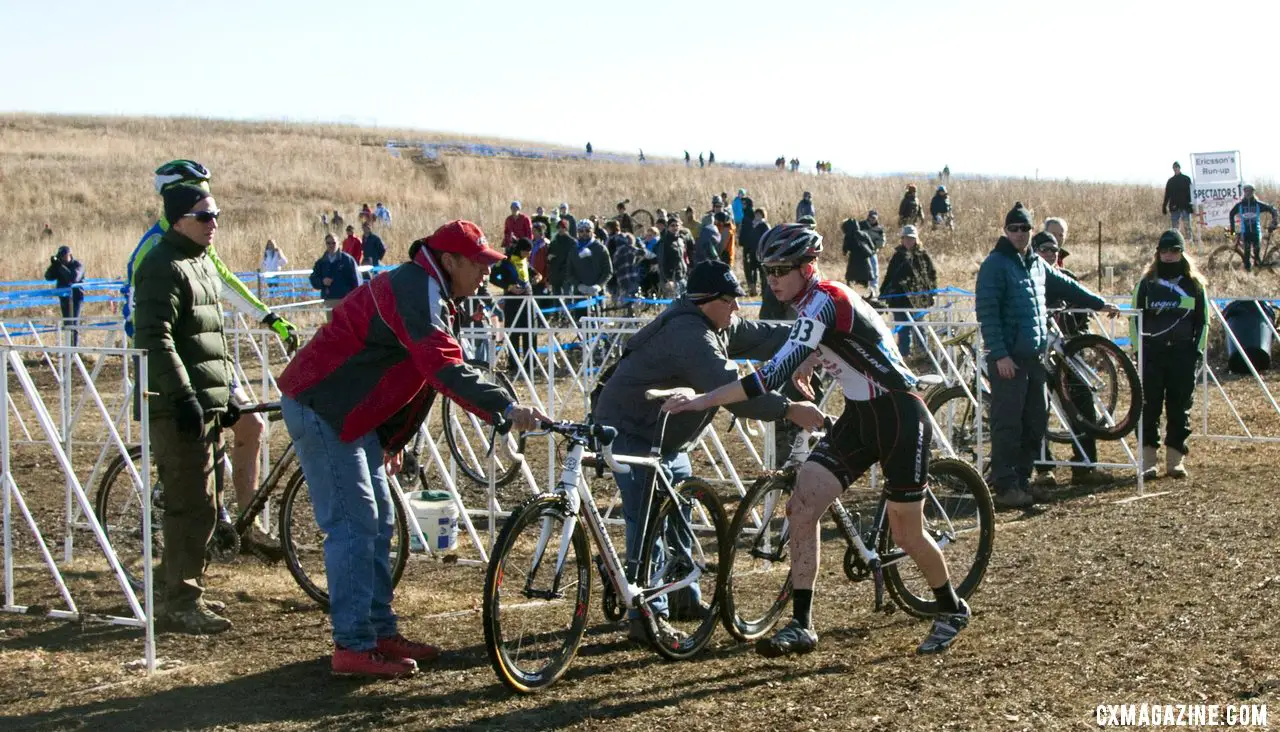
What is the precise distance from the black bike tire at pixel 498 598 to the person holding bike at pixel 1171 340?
6.17 meters

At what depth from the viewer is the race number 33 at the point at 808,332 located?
5703mm

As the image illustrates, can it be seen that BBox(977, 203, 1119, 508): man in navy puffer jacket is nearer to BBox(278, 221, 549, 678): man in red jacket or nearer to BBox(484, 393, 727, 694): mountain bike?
BBox(484, 393, 727, 694): mountain bike

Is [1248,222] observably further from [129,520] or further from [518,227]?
[129,520]

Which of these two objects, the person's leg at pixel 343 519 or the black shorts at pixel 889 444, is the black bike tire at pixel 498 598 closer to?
the person's leg at pixel 343 519

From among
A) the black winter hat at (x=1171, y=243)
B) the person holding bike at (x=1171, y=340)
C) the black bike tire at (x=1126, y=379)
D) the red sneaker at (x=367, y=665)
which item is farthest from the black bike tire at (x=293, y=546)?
the black winter hat at (x=1171, y=243)

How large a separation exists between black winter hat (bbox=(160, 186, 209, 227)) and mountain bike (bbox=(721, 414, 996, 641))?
2844mm

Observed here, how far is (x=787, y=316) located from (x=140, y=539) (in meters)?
5.32

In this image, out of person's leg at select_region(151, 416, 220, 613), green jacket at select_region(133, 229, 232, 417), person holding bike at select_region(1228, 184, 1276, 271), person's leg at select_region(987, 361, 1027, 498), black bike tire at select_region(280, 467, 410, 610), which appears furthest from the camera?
person holding bike at select_region(1228, 184, 1276, 271)

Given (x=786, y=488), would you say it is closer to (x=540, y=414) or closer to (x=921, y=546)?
(x=921, y=546)

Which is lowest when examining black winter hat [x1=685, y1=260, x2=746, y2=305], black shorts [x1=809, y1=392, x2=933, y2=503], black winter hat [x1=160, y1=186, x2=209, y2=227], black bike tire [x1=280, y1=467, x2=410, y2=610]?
black bike tire [x1=280, y1=467, x2=410, y2=610]

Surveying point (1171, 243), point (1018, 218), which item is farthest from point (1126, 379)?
point (1018, 218)

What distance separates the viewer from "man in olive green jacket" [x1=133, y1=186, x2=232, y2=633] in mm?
6512

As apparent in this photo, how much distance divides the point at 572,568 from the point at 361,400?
108 centimetres

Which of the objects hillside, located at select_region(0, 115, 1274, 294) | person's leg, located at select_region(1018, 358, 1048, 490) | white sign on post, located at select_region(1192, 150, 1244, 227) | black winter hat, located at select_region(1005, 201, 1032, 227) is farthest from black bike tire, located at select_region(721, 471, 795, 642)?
white sign on post, located at select_region(1192, 150, 1244, 227)
